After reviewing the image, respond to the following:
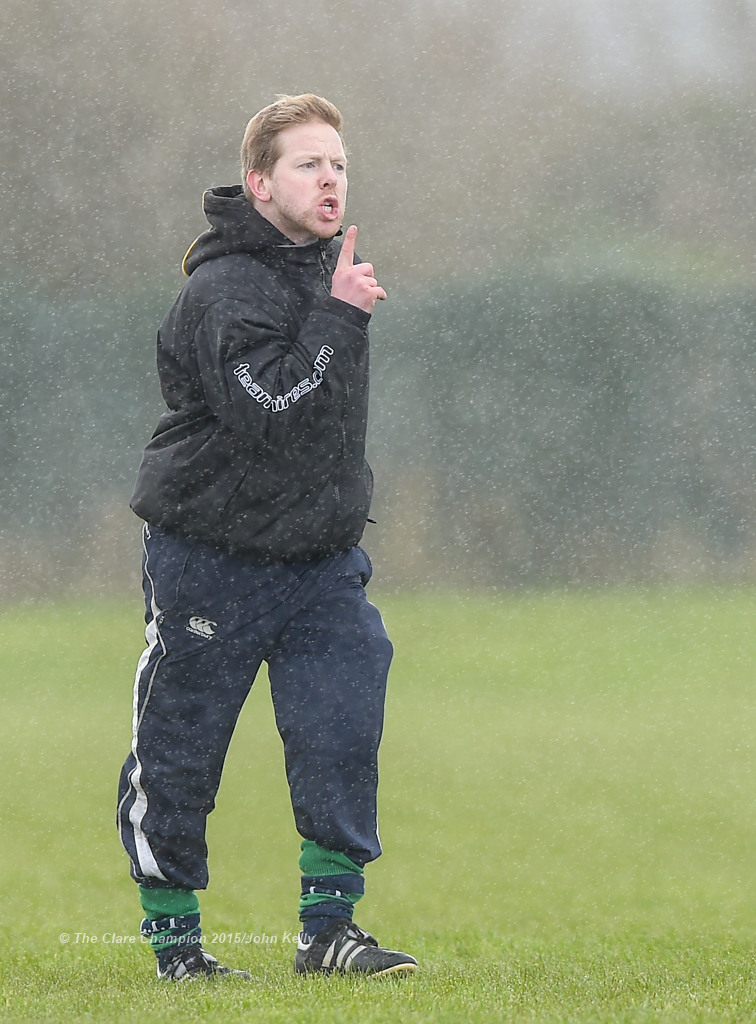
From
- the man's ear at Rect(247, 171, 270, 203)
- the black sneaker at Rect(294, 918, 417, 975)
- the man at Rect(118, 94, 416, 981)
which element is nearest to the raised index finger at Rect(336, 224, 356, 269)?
the man at Rect(118, 94, 416, 981)

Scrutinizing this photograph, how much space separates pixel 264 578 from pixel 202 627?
0.11m

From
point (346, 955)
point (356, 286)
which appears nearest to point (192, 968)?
point (346, 955)

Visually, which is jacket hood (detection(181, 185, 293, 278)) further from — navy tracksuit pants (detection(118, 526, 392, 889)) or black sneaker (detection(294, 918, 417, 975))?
black sneaker (detection(294, 918, 417, 975))

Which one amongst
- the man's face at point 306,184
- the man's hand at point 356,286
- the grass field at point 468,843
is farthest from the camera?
the man's face at point 306,184

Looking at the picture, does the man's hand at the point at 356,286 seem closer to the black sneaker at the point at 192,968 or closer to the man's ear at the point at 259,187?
the man's ear at the point at 259,187

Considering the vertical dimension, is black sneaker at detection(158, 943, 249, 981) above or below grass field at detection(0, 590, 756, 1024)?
below

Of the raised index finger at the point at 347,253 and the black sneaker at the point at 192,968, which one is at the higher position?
the raised index finger at the point at 347,253

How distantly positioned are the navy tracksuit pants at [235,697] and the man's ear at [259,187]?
19.7 inches

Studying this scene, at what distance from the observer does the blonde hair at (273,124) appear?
212 centimetres

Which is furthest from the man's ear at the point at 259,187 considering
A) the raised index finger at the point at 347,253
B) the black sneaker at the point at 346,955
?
the black sneaker at the point at 346,955

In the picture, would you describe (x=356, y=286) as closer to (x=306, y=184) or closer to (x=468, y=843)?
(x=306, y=184)

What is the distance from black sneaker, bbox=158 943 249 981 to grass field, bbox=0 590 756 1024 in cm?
4

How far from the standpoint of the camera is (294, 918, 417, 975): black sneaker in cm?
196

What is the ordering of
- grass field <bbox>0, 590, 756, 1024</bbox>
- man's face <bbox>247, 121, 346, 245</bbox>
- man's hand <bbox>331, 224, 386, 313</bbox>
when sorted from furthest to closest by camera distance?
man's face <bbox>247, 121, 346, 245</bbox> → man's hand <bbox>331, 224, 386, 313</bbox> → grass field <bbox>0, 590, 756, 1024</bbox>
